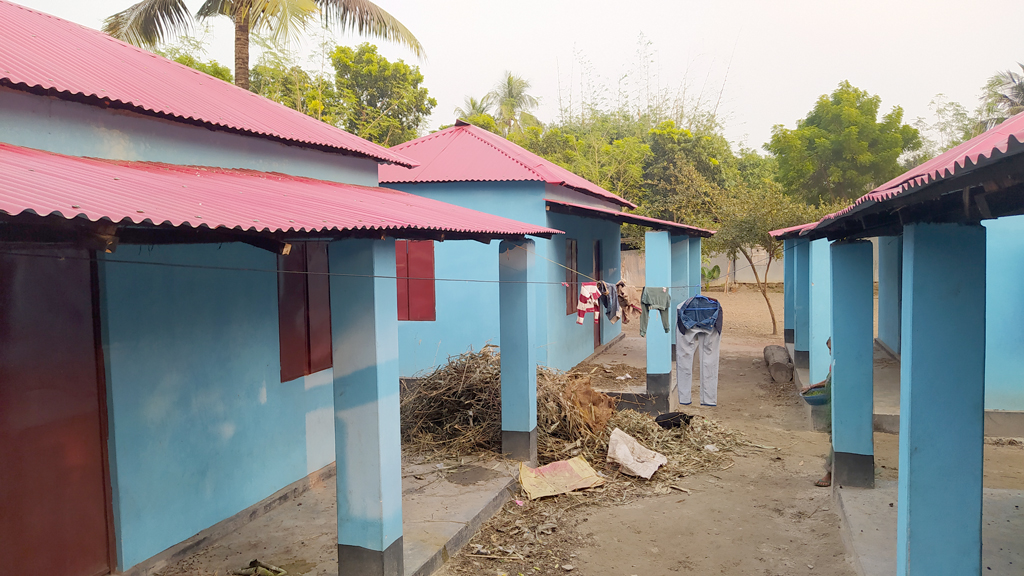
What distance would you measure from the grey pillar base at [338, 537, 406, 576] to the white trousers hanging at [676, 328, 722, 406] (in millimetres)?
5815

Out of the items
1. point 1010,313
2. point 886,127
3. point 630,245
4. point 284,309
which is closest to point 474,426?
point 284,309

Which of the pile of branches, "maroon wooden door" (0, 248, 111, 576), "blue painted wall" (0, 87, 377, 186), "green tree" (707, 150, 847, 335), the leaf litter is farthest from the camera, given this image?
"green tree" (707, 150, 847, 335)

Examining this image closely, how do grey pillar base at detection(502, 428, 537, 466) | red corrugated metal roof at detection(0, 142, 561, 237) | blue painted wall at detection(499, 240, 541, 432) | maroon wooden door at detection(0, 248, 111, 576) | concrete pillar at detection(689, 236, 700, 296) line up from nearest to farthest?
red corrugated metal roof at detection(0, 142, 561, 237) → maroon wooden door at detection(0, 248, 111, 576) → blue painted wall at detection(499, 240, 541, 432) → grey pillar base at detection(502, 428, 537, 466) → concrete pillar at detection(689, 236, 700, 296)

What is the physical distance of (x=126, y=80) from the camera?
503cm

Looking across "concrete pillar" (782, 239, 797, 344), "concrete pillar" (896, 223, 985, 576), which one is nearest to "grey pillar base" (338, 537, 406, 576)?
"concrete pillar" (896, 223, 985, 576)

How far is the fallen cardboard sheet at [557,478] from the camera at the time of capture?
728cm

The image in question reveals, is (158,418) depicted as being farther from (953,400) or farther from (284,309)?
(953,400)

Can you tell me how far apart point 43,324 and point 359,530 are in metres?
2.51

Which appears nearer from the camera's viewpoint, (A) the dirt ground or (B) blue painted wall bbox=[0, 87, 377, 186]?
(B) blue painted wall bbox=[0, 87, 377, 186]

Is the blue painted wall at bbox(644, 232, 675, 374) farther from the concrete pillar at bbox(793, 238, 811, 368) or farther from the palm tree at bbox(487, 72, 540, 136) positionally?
the palm tree at bbox(487, 72, 540, 136)

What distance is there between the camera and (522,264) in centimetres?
766

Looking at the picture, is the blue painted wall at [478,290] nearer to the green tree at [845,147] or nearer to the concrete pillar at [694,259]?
the concrete pillar at [694,259]

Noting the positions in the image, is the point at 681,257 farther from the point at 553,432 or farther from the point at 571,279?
the point at 553,432

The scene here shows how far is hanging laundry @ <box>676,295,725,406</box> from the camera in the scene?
9.38 m
